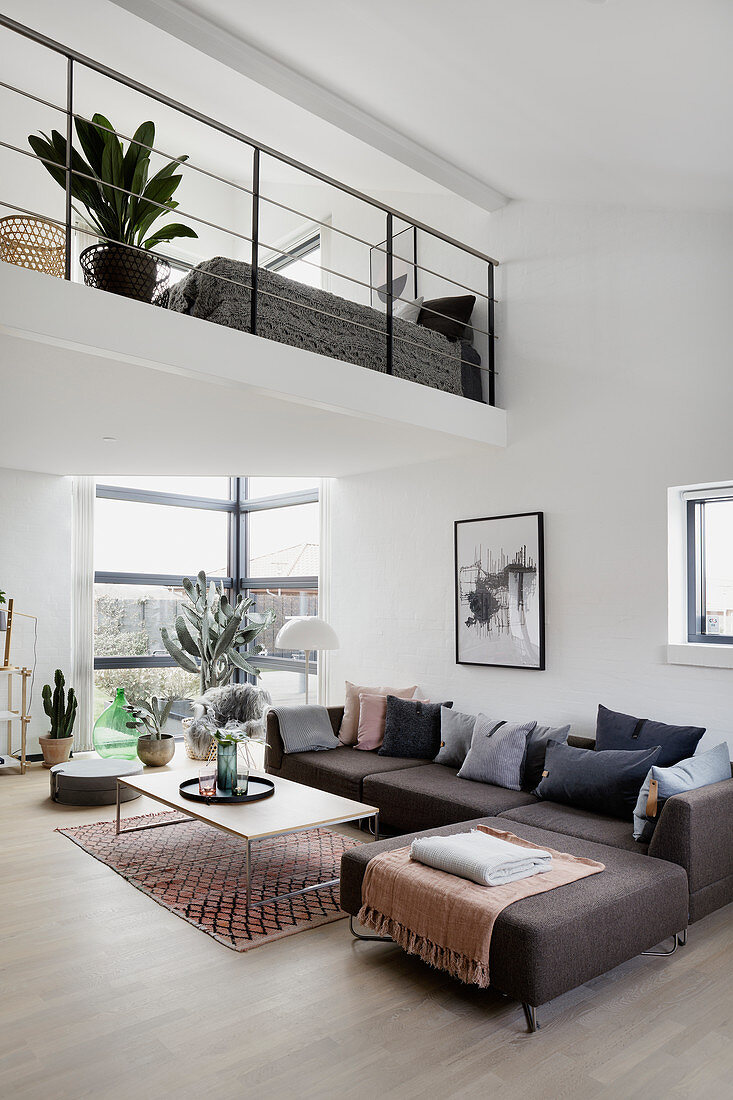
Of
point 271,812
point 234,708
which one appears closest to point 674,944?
point 271,812

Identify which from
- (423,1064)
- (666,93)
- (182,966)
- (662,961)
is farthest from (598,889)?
(666,93)

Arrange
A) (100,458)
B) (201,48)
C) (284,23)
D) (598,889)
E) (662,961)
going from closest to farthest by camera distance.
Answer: (598,889)
(662,961)
(284,23)
(201,48)
(100,458)

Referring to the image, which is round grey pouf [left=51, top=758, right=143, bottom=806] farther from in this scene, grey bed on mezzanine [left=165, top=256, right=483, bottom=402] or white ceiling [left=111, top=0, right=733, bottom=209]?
white ceiling [left=111, top=0, right=733, bottom=209]

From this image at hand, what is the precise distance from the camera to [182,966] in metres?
3.08

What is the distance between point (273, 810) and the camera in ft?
13.1

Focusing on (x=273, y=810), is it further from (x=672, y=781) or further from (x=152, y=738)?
(x=152, y=738)

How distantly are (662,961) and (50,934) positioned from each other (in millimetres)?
2513

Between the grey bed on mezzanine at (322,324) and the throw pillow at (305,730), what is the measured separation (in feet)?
7.93

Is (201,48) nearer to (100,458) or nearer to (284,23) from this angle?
(284,23)

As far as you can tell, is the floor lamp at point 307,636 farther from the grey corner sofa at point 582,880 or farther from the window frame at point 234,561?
the window frame at point 234,561

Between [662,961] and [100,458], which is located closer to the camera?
[662,961]

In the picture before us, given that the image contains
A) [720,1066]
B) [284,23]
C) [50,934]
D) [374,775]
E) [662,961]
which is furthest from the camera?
[374,775]

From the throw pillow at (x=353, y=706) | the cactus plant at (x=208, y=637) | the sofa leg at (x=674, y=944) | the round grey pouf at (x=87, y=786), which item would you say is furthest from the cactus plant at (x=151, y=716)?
the sofa leg at (x=674, y=944)

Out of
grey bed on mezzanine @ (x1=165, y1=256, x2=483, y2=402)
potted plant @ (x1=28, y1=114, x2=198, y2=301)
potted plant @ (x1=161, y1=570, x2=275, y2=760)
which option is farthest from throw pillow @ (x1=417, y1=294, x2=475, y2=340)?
potted plant @ (x1=161, y1=570, x2=275, y2=760)
